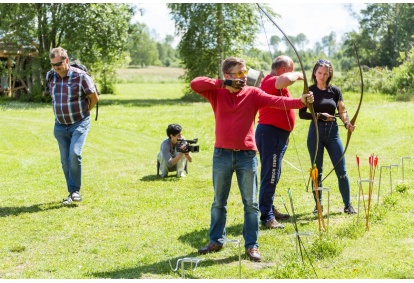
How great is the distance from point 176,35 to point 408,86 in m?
13.2

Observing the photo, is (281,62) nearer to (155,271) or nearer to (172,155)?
(155,271)

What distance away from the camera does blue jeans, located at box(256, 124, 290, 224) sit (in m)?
6.68

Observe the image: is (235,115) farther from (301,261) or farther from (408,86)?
(408,86)

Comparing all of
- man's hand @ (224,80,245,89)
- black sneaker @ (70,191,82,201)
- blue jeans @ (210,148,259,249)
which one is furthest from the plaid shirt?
man's hand @ (224,80,245,89)

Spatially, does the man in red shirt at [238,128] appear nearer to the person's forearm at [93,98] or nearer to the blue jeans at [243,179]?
the blue jeans at [243,179]

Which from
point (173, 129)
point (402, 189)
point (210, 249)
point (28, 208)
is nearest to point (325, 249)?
point (210, 249)

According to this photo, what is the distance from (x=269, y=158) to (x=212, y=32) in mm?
28968

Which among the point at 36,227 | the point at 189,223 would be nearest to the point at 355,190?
the point at 189,223

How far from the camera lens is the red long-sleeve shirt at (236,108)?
18.0ft

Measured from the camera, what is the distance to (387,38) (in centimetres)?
5303

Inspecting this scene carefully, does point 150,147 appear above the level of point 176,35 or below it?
below

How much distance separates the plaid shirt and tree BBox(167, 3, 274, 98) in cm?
2711

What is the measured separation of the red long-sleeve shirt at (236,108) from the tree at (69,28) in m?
27.8

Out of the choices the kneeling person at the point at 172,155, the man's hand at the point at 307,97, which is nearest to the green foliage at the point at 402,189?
the kneeling person at the point at 172,155
